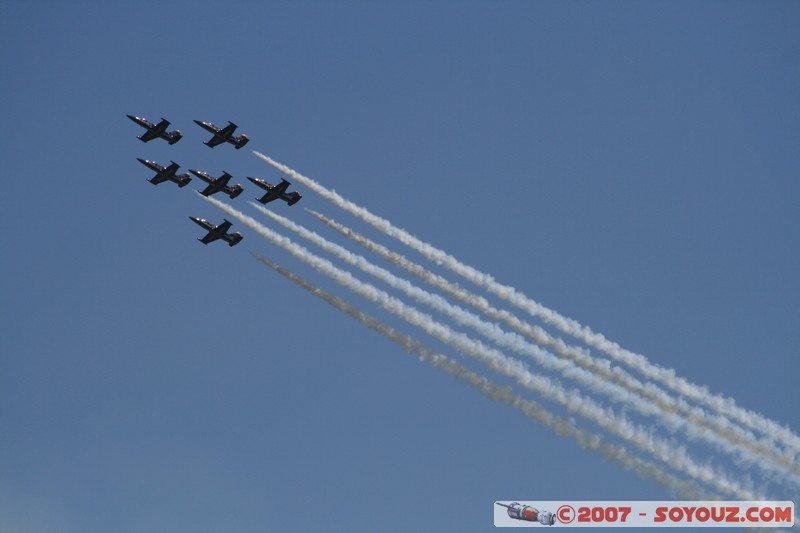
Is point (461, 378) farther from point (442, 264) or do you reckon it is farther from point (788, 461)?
point (788, 461)

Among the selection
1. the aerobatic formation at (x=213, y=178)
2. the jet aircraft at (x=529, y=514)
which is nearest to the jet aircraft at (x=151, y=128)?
the aerobatic formation at (x=213, y=178)

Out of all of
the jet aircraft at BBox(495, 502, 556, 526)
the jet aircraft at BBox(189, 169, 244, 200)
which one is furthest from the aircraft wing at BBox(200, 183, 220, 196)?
the jet aircraft at BBox(495, 502, 556, 526)

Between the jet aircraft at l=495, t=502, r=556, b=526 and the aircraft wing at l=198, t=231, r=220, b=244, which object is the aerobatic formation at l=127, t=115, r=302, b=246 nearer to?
the aircraft wing at l=198, t=231, r=220, b=244

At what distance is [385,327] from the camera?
10856cm

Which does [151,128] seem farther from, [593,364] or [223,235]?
[593,364]

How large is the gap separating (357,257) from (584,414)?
67.0ft

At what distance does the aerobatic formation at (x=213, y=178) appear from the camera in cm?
11819

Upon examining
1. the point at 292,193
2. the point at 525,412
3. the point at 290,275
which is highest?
the point at 292,193

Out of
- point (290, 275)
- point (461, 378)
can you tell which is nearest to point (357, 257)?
point (290, 275)

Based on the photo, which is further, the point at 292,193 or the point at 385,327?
the point at 292,193

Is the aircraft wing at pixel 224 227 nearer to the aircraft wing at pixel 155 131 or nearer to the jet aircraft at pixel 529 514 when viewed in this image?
the aircraft wing at pixel 155 131

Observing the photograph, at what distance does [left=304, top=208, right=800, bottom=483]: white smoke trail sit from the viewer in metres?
99.0

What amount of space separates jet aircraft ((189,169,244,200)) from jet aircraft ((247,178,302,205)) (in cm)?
152

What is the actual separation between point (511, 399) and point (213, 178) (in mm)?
30002
